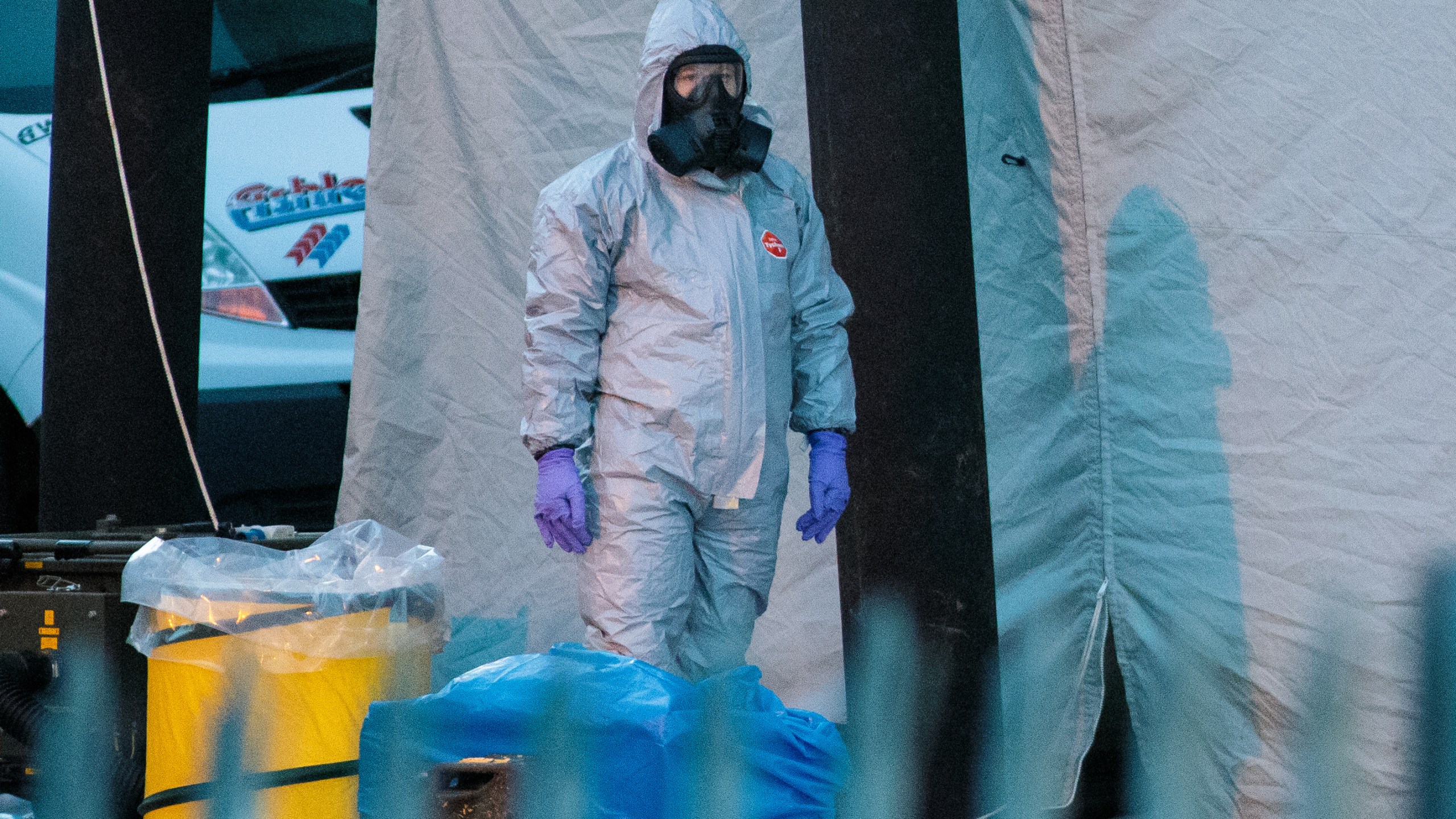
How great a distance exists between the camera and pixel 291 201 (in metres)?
4.53

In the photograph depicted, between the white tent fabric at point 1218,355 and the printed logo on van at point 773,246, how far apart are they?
73cm

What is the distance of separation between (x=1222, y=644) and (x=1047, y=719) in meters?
0.46

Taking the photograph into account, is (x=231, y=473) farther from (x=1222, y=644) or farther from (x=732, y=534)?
(x=1222, y=644)

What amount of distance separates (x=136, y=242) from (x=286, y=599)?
5.19 feet

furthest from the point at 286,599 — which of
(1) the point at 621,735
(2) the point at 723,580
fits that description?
(1) the point at 621,735

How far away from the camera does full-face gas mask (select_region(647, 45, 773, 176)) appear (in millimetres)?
2699

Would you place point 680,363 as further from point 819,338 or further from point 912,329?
point 912,329

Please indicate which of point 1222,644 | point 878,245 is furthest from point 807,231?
point 1222,644

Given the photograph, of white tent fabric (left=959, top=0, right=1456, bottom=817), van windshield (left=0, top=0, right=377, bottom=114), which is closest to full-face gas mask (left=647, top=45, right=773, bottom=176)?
white tent fabric (left=959, top=0, right=1456, bottom=817)

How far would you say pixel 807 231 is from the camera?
2906 millimetres

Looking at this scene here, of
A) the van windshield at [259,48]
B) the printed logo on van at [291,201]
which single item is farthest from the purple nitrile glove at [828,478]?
the van windshield at [259,48]

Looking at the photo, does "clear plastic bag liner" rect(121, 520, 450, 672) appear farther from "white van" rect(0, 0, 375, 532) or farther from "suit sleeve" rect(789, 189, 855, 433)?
"white van" rect(0, 0, 375, 532)

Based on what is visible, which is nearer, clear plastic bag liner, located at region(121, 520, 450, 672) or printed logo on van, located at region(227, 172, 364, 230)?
clear plastic bag liner, located at region(121, 520, 450, 672)

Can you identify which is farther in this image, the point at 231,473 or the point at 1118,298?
the point at 231,473
